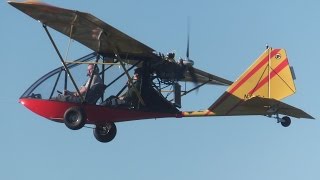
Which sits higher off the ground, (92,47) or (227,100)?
(92,47)

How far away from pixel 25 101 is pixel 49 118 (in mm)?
1160

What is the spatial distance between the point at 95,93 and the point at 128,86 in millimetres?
1170

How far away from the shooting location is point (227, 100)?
1032 inches

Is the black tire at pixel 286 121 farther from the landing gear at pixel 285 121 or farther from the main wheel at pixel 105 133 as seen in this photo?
the main wheel at pixel 105 133

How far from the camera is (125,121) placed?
88.6 ft

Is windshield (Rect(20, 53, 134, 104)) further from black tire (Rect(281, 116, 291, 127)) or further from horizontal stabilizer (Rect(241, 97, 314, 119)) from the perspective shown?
black tire (Rect(281, 116, 291, 127))

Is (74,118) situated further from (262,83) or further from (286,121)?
(286,121)

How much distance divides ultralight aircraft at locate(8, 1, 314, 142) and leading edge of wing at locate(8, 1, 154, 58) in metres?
0.03

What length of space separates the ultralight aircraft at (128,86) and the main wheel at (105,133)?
0.58 m

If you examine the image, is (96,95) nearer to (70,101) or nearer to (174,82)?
(70,101)

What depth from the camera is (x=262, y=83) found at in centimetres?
2641

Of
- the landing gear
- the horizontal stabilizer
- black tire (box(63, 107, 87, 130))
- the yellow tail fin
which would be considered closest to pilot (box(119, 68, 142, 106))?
black tire (box(63, 107, 87, 130))

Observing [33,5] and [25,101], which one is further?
[25,101]

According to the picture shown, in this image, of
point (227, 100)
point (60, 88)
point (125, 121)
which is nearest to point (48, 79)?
point (60, 88)
